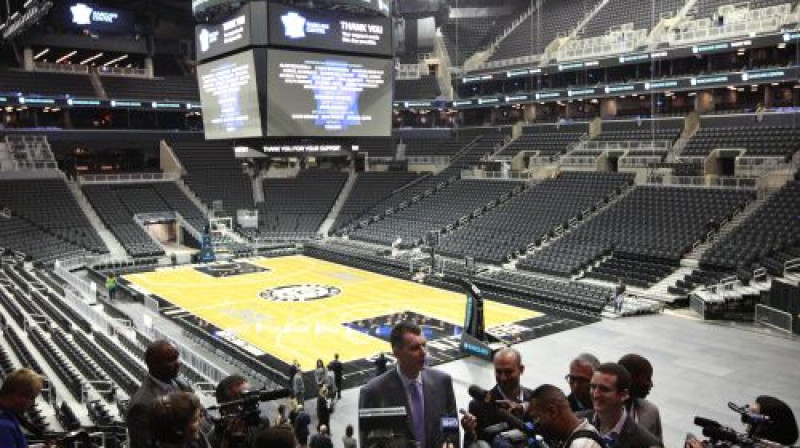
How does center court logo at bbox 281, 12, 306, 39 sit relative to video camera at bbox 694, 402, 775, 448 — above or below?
above

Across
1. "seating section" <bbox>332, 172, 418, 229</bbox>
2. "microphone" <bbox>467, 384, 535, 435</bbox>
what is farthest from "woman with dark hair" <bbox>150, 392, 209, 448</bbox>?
"seating section" <bbox>332, 172, 418, 229</bbox>

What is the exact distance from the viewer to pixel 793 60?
119 ft

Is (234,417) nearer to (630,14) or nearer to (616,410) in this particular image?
(616,410)

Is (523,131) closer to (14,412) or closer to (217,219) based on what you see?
(217,219)

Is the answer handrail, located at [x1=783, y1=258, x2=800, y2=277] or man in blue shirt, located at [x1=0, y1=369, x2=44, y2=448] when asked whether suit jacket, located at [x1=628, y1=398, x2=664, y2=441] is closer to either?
man in blue shirt, located at [x1=0, y1=369, x2=44, y2=448]

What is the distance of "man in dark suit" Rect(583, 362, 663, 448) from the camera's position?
14.9 feet

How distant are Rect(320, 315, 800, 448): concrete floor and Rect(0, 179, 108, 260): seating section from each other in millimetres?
25348

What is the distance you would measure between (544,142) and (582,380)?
4062 cm

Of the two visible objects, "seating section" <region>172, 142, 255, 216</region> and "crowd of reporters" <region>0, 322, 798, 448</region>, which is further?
"seating section" <region>172, 142, 255, 216</region>

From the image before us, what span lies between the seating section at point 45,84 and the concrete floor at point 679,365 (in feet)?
131

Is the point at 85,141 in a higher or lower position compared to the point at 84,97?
lower

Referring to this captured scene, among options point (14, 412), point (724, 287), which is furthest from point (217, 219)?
point (14, 412)

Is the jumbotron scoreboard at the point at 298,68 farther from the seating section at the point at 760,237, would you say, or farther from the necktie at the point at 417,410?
the necktie at the point at 417,410

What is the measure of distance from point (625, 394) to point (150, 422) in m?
3.20
